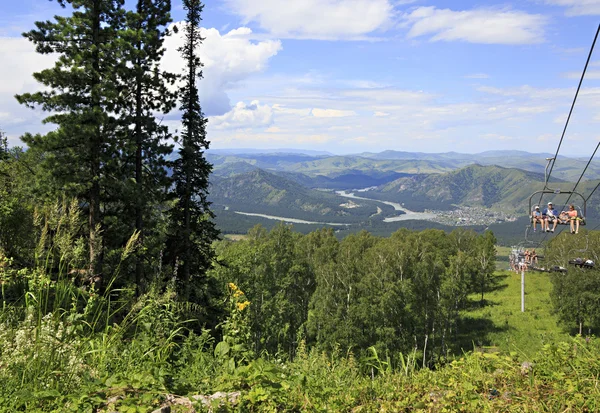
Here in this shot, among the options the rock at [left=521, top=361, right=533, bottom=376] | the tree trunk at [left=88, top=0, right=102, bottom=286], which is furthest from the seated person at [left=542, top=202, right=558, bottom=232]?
the tree trunk at [left=88, top=0, right=102, bottom=286]

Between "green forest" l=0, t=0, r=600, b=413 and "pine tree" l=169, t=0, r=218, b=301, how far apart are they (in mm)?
82

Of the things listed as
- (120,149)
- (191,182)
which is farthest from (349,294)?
(120,149)

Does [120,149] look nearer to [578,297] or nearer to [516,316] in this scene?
[578,297]

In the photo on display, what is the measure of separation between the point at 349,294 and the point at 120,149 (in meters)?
24.6

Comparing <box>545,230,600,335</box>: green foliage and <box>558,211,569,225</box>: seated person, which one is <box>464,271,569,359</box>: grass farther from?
<box>558,211,569,225</box>: seated person

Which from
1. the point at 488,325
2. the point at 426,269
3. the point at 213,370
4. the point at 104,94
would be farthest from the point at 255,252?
the point at 213,370

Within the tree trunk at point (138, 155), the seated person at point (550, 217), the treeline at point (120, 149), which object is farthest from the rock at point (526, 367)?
the tree trunk at point (138, 155)

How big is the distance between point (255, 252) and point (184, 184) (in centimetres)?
1979

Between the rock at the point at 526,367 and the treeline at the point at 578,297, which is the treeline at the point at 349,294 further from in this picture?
the rock at the point at 526,367

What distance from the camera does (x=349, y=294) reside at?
35656 millimetres

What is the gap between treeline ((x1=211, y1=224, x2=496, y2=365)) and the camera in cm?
3456

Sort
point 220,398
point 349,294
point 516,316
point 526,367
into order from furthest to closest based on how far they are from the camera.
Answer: point 516,316
point 349,294
point 526,367
point 220,398

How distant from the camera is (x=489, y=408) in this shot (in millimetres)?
3568

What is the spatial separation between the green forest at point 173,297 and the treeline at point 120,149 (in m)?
0.08
